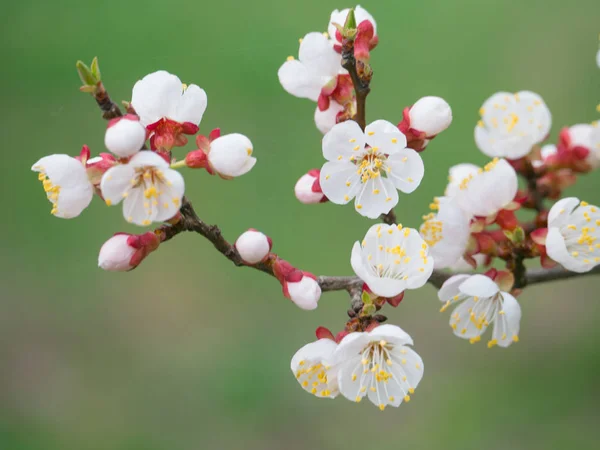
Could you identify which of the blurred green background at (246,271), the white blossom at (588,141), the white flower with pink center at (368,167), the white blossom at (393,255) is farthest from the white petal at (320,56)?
the blurred green background at (246,271)

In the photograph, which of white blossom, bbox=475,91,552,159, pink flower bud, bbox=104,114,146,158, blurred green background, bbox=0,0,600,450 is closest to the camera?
pink flower bud, bbox=104,114,146,158

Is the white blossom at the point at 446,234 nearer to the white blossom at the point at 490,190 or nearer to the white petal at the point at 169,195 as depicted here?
the white blossom at the point at 490,190

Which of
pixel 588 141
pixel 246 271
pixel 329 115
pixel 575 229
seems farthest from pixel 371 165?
pixel 246 271

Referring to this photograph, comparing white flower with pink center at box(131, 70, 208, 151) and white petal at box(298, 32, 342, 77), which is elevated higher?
white petal at box(298, 32, 342, 77)

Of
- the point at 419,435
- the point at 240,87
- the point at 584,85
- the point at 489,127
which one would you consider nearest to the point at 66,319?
the point at 240,87

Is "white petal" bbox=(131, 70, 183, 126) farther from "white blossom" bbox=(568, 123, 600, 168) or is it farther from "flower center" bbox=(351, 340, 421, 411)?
"white blossom" bbox=(568, 123, 600, 168)

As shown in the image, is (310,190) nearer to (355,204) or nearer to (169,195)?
(355,204)

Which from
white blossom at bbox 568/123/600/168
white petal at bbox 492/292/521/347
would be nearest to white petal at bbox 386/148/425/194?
white petal at bbox 492/292/521/347
